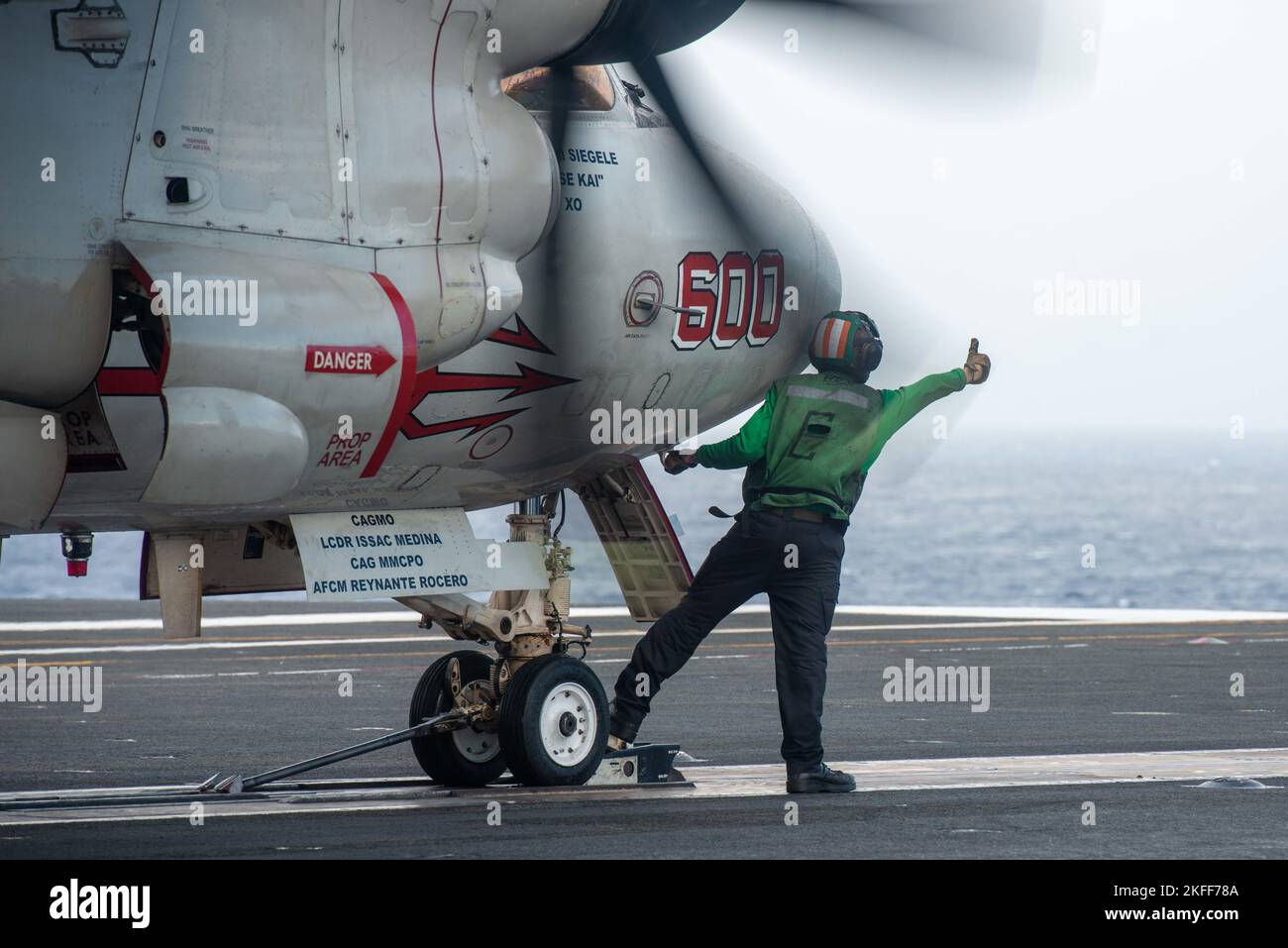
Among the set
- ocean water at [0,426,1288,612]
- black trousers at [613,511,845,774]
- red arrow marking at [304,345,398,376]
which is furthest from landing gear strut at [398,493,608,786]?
ocean water at [0,426,1288,612]

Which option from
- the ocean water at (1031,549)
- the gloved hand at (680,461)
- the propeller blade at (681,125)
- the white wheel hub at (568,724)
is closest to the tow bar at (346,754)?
the white wheel hub at (568,724)

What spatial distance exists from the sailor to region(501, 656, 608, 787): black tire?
312 mm

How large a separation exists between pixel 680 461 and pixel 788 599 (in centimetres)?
100

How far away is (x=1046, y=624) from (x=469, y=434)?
1871cm

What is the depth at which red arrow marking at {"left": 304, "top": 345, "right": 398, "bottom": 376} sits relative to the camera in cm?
895

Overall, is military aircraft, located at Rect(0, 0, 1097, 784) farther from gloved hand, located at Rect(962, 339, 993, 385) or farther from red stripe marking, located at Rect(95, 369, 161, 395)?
gloved hand, located at Rect(962, 339, 993, 385)

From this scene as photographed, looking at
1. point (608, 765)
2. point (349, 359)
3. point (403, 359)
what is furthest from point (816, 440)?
point (349, 359)

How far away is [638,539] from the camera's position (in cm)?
1188

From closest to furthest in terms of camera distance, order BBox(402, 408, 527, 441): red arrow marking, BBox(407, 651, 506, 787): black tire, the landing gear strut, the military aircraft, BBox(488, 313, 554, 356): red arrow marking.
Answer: the military aircraft, BBox(402, 408, 527, 441): red arrow marking, BBox(488, 313, 554, 356): red arrow marking, the landing gear strut, BBox(407, 651, 506, 787): black tire

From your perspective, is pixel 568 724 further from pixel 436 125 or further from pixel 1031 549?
pixel 1031 549

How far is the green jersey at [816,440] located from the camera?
1075cm

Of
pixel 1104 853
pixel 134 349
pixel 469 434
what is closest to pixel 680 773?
pixel 469 434

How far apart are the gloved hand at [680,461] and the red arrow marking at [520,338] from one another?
0.96 meters
